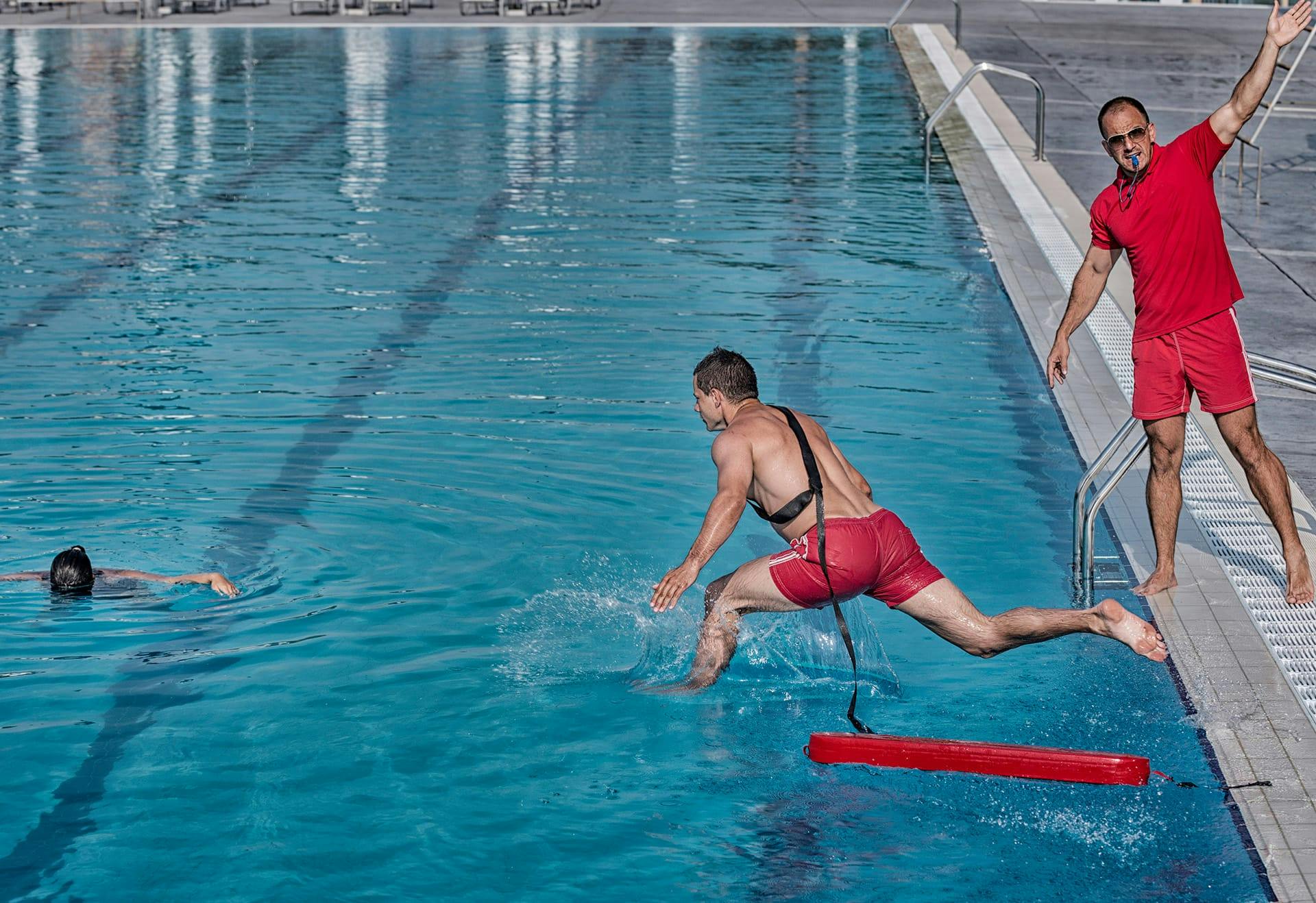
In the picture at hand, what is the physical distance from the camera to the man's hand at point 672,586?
198 inches

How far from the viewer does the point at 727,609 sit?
5496mm

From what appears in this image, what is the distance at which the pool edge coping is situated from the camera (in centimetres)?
448

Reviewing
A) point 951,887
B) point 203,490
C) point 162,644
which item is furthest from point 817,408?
point 951,887

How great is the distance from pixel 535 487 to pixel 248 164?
32.2 ft

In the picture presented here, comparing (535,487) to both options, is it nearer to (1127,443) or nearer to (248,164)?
(1127,443)

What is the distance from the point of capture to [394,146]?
17.1 m

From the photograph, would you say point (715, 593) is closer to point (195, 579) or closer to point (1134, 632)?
point (1134, 632)

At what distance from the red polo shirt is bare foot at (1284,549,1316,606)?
1007 mm

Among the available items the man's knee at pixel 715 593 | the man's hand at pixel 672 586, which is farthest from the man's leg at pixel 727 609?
the man's hand at pixel 672 586

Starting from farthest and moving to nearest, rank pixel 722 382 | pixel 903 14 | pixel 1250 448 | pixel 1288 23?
pixel 903 14 → pixel 1250 448 → pixel 1288 23 → pixel 722 382

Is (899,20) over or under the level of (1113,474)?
over

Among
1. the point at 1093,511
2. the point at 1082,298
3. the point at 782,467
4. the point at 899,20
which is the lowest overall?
the point at 1093,511

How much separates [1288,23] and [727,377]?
244 centimetres

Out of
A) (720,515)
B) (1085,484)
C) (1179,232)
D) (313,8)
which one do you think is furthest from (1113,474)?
(313,8)
